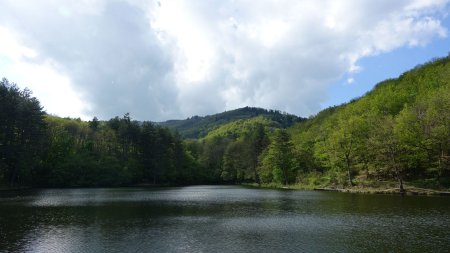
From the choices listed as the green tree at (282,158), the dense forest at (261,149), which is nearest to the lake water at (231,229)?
the dense forest at (261,149)

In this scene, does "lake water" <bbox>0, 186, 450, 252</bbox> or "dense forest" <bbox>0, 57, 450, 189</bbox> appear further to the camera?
"dense forest" <bbox>0, 57, 450, 189</bbox>

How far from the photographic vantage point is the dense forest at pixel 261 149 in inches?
2953

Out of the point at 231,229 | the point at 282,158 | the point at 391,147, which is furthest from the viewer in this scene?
the point at 282,158

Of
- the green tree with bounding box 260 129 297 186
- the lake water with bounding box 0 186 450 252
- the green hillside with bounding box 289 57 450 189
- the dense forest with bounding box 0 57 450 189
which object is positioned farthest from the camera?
the green tree with bounding box 260 129 297 186

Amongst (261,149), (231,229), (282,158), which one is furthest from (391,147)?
(261,149)

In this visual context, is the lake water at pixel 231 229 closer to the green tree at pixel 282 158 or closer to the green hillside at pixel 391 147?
the green hillside at pixel 391 147

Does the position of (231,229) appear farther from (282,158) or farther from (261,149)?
(261,149)

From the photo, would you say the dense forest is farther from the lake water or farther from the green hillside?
the lake water

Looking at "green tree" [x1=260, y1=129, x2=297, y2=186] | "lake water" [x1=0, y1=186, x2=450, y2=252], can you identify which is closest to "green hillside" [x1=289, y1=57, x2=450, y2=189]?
"green tree" [x1=260, y1=129, x2=297, y2=186]

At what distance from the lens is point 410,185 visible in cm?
7356

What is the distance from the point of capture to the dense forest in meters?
75.0

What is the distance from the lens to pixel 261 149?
470 ft

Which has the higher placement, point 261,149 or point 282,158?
point 261,149

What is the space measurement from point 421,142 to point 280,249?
57.7m
